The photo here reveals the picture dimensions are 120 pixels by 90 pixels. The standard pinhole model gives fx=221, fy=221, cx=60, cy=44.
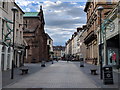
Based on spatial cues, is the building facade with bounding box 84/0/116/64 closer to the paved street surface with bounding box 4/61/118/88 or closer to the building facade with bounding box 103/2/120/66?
the building facade with bounding box 103/2/120/66

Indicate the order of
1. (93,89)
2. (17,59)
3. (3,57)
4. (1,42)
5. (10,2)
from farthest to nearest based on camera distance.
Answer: (17,59)
(10,2)
(3,57)
(1,42)
(93,89)

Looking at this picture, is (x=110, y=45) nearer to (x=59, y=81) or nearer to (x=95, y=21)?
(x=95, y=21)

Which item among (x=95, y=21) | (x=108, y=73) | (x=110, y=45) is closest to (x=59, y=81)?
(x=108, y=73)

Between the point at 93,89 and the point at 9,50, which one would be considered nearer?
the point at 93,89

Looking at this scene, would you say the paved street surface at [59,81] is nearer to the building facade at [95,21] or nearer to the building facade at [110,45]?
the building facade at [110,45]

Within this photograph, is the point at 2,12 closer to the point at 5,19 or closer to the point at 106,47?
the point at 5,19

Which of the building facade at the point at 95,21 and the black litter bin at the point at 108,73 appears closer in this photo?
the black litter bin at the point at 108,73

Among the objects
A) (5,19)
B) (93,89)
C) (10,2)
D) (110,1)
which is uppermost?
(110,1)

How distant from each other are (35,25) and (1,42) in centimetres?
4004

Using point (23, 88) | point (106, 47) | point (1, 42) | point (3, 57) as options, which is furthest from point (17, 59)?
point (23, 88)

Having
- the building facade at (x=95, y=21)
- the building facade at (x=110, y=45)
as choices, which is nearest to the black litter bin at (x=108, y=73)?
the building facade at (x=110, y=45)

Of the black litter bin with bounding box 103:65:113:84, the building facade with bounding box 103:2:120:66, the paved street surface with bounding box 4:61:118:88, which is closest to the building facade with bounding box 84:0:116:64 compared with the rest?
the building facade with bounding box 103:2:120:66

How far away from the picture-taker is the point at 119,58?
90.1 feet

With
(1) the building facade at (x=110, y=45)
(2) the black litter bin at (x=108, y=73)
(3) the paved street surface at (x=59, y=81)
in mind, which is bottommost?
(3) the paved street surface at (x=59, y=81)
